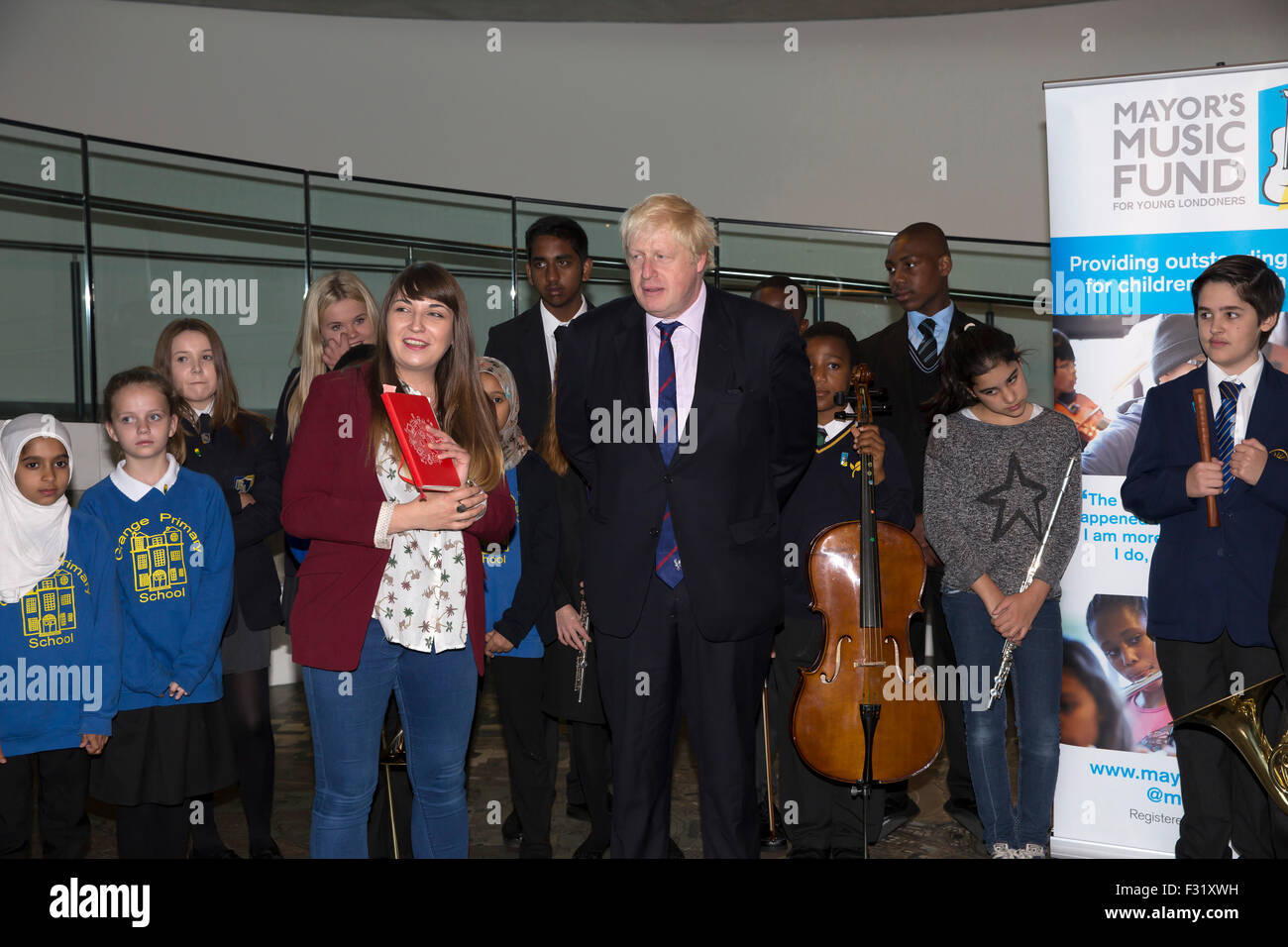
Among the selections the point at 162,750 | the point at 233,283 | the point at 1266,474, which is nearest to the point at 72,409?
the point at 233,283

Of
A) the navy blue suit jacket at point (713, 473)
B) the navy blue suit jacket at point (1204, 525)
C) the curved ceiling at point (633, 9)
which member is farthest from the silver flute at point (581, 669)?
the curved ceiling at point (633, 9)

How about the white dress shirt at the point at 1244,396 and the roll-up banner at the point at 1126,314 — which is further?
the roll-up banner at the point at 1126,314

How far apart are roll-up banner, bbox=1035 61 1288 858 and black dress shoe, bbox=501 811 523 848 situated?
1701 mm

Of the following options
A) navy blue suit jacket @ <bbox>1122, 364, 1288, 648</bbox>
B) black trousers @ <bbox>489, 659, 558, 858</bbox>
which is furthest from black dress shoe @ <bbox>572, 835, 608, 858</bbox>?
navy blue suit jacket @ <bbox>1122, 364, 1288, 648</bbox>

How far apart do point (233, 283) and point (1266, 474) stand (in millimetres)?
4856

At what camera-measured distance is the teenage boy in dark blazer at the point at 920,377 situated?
152 inches

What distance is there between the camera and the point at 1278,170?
315 cm

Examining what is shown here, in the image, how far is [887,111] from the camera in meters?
8.14

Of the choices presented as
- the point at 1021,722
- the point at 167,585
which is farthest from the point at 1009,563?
the point at 167,585

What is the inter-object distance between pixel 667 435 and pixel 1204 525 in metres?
1.60

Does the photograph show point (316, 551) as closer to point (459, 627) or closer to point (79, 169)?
point (459, 627)

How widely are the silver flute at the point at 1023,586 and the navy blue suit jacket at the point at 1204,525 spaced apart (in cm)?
17
